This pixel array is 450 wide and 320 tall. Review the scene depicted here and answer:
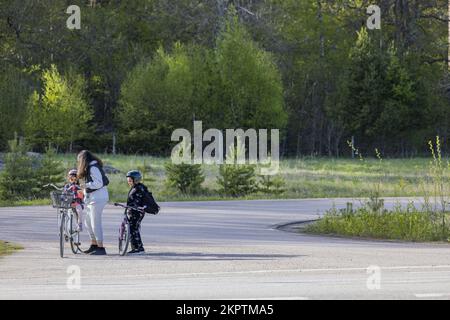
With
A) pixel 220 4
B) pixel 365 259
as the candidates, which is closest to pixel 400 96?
pixel 220 4

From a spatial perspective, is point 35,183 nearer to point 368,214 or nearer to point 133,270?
point 368,214

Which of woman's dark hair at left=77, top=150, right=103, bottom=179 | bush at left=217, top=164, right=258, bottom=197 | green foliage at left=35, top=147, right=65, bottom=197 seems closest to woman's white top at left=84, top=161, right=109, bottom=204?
woman's dark hair at left=77, top=150, right=103, bottom=179

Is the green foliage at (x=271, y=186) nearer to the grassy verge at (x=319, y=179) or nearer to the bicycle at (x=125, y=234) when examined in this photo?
the grassy verge at (x=319, y=179)

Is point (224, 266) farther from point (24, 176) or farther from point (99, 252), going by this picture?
point (24, 176)

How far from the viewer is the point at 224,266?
15.9 meters

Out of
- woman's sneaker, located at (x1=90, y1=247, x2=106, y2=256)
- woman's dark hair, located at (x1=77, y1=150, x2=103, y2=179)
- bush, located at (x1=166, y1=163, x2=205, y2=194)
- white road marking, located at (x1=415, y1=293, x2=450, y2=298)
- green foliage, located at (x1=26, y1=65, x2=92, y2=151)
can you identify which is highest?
green foliage, located at (x1=26, y1=65, x2=92, y2=151)

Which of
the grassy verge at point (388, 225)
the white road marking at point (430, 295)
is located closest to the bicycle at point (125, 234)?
the grassy verge at point (388, 225)

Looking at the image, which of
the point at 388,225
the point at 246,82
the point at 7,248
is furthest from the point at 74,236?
the point at 246,82

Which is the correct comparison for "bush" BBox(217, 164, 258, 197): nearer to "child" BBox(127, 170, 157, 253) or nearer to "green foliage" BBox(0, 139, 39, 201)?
"green foliage" BBox(0, 139, 39, 201)

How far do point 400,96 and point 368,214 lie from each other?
1960 inches

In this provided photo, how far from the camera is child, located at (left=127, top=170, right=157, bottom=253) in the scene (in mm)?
18031

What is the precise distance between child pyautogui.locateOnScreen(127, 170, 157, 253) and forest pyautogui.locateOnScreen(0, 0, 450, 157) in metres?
47.8

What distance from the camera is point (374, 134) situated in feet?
237

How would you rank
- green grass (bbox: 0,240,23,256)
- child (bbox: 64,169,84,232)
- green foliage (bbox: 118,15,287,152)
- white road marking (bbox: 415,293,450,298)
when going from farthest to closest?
green foliage (bbox: 118,15,287,152) → green grass (bbox: 0,240,23,256) → child (bbox: 64,169,84,232) → white road marking (bbox: 415,293,450,298)
